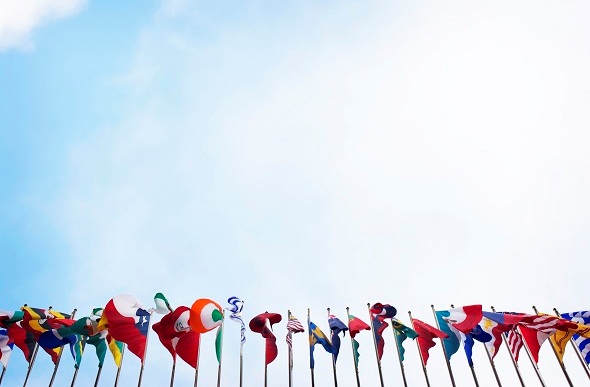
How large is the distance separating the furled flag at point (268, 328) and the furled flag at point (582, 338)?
18.8 m

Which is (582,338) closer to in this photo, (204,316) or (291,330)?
(291,330)

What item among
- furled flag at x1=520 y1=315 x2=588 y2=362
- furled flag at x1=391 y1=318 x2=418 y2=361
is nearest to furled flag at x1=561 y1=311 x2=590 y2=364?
furled flag at x1=520 y1=315 x2=588 y2=362

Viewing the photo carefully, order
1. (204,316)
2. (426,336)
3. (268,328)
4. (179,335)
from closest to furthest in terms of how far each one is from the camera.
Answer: (179,335) < (204,316) < (426,336) < (268,328)

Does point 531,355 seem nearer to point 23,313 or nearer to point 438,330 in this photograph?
point 438,330

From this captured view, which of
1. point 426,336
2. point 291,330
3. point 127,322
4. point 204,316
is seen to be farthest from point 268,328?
point 426,336

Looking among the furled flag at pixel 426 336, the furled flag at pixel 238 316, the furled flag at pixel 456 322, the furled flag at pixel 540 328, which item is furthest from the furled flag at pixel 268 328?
the furled flag at pixel 540 328

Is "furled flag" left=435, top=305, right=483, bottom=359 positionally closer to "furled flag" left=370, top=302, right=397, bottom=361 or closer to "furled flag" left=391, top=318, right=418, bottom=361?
"furled flag" left=391, top=318, right=418, bottom=361

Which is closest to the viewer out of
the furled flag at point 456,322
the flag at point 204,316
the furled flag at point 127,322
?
the furled flag at point 127,322

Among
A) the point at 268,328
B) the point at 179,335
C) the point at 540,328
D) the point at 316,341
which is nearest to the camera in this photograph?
the point at 540,328

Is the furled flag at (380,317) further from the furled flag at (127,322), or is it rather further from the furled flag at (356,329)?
the furled flag at (127,322)

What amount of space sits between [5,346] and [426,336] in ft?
87.9

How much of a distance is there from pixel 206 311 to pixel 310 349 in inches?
289

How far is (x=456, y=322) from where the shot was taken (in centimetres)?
2642

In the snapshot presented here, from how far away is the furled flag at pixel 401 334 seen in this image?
27433mm
